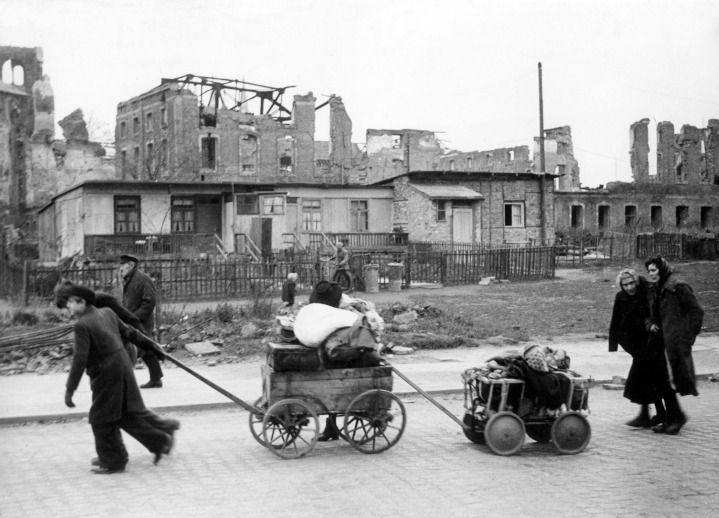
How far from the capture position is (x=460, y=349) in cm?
1479

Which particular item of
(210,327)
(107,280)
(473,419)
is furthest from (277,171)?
(473,419)

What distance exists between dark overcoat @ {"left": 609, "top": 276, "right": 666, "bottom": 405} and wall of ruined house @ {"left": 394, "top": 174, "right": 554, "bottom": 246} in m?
30.6

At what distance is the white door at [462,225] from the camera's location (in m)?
40.3

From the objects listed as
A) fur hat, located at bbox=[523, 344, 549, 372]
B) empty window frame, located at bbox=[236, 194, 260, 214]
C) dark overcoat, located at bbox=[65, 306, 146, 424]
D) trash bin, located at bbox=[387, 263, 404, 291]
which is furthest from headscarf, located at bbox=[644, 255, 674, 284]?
empty window frame, located at bbox=[236, 194, 260, 214]

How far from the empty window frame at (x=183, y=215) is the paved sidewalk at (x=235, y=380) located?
22.9m

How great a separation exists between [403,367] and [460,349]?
2.39 m

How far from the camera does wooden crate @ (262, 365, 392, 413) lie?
7324 millimetres

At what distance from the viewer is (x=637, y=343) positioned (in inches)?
352

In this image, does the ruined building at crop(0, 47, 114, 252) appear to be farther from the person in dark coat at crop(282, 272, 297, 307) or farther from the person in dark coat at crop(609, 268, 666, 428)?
the person in dark coat at crop(609, 268, 666, 428)

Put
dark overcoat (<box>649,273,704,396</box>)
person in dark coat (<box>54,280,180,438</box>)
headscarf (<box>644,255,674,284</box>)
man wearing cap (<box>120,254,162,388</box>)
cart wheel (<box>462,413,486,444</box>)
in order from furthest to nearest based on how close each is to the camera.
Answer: man wearing cap (<box>120,254,162,388</box>) → headscarf (<box>644,255,674,284</box>) → dark overcoat (<box>649,273,704,396</box>) → cart wheel (<box>462,413,486,444</box>) → person in dark coat (<box>54,280,180,438</box>)

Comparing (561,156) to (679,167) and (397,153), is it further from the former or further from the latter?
(397,153)

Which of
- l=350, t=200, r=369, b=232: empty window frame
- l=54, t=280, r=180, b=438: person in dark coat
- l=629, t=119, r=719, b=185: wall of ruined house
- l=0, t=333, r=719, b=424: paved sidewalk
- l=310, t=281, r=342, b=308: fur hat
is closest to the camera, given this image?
l=54, t=280, r=180, b=438: person in dark coat

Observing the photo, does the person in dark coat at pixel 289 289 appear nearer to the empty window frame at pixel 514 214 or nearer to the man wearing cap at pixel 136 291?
the man wearing cap at pixel 136 291

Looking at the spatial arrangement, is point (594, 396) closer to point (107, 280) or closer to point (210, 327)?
point (210, 327)
